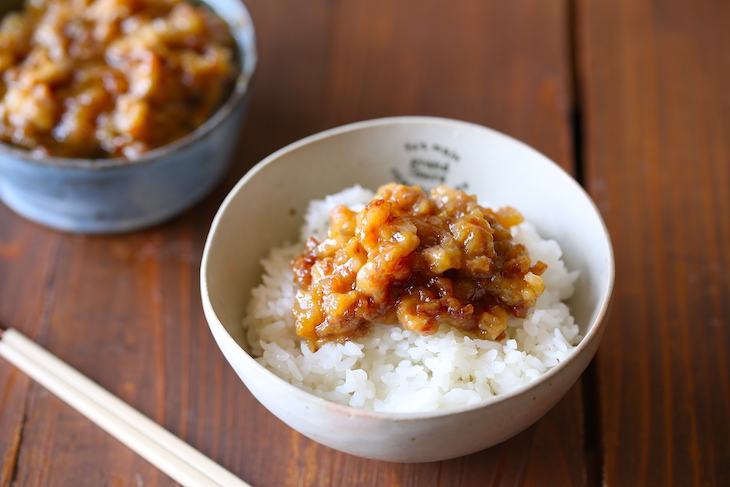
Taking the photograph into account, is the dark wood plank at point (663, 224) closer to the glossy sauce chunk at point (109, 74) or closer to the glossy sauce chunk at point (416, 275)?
the glossy sauce chunk at point (416, 275)

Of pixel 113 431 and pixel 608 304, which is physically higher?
pixel 608 304

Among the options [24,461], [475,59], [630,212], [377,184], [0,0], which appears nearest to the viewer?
[24,461]

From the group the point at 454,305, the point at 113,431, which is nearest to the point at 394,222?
the point at 454,305

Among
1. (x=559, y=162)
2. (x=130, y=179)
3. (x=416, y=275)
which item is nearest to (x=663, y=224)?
(x=559, y=162)

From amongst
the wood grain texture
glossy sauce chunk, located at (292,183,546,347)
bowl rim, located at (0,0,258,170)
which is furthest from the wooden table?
glossy sauce chunk, located at (292,183,546,347)

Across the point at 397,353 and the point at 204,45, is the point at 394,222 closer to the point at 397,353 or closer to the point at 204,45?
the point at 397,353

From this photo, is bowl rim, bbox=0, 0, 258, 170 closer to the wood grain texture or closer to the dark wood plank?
the wood grain texture

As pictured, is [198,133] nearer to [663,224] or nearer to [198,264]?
[198,264]
